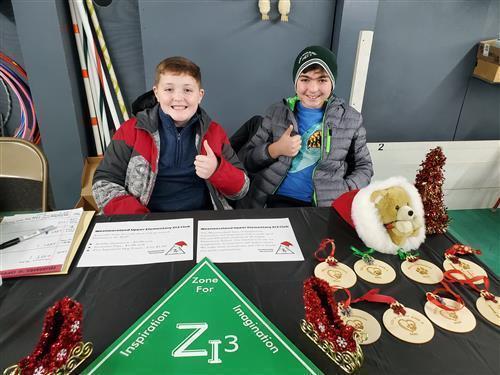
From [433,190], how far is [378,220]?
0.20m

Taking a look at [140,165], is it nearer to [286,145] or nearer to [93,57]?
[286,145]

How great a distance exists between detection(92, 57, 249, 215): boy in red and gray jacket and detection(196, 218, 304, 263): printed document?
0.28 m

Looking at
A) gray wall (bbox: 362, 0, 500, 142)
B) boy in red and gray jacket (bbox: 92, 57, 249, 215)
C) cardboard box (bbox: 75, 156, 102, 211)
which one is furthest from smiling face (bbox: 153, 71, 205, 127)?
gray wall (bbox: 362, 0, 500, 142)

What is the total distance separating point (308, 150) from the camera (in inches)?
61.5

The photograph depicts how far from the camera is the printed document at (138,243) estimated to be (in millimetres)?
880

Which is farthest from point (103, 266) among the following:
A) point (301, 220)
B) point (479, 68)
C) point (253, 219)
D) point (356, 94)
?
point (479, 68)

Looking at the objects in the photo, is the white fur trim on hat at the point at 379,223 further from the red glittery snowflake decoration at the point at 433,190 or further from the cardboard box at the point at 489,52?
the cardboard box at the point at 489,52

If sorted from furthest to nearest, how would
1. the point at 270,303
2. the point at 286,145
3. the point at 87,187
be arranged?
the point at 87,187
the point at 286,145
the point at 270,303

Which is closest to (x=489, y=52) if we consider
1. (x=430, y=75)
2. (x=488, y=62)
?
(x=488, y=62)

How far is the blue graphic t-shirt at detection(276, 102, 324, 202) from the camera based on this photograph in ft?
5.09

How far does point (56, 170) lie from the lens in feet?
7.39

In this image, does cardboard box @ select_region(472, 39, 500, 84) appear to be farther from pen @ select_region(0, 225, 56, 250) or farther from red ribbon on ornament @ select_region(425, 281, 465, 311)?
pen @ select_region(0, 225, 56, 250)

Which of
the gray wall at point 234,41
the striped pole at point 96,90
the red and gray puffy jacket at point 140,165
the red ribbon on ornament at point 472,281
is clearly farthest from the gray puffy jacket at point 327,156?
the striped pole at point 96,90

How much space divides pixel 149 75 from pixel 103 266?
1638mm
